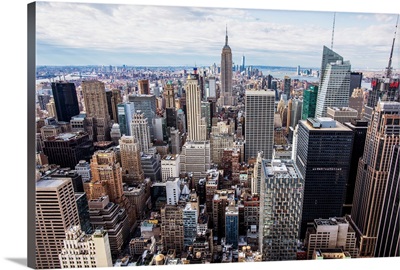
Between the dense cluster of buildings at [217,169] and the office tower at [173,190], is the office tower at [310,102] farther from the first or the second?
the office tower at [173,190]

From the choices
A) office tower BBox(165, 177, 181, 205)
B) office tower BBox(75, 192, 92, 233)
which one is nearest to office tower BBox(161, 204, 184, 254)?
office tower BBox(165, 177, 181, 205)

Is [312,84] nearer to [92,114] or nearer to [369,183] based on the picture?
[369,183]

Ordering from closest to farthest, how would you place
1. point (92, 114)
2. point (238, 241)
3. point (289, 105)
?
1. point (238, 241)
2. point (289, 105)
3. point (92, 114)

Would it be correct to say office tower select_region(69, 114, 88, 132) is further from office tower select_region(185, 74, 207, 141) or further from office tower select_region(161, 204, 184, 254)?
office tower select_region(161, 204, 184, 254)

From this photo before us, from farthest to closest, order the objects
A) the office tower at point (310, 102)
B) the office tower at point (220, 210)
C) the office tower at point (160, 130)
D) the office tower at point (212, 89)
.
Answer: the office tower at point (160, 130) → the office tower at point (212, 89) → the office tower at point (310, 102) → the office tower at point (220, 210)

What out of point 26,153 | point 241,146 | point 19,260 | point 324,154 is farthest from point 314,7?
point 241,146

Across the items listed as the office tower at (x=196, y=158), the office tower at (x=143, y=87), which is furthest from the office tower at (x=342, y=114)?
the office tower at (x=143, y=87)
